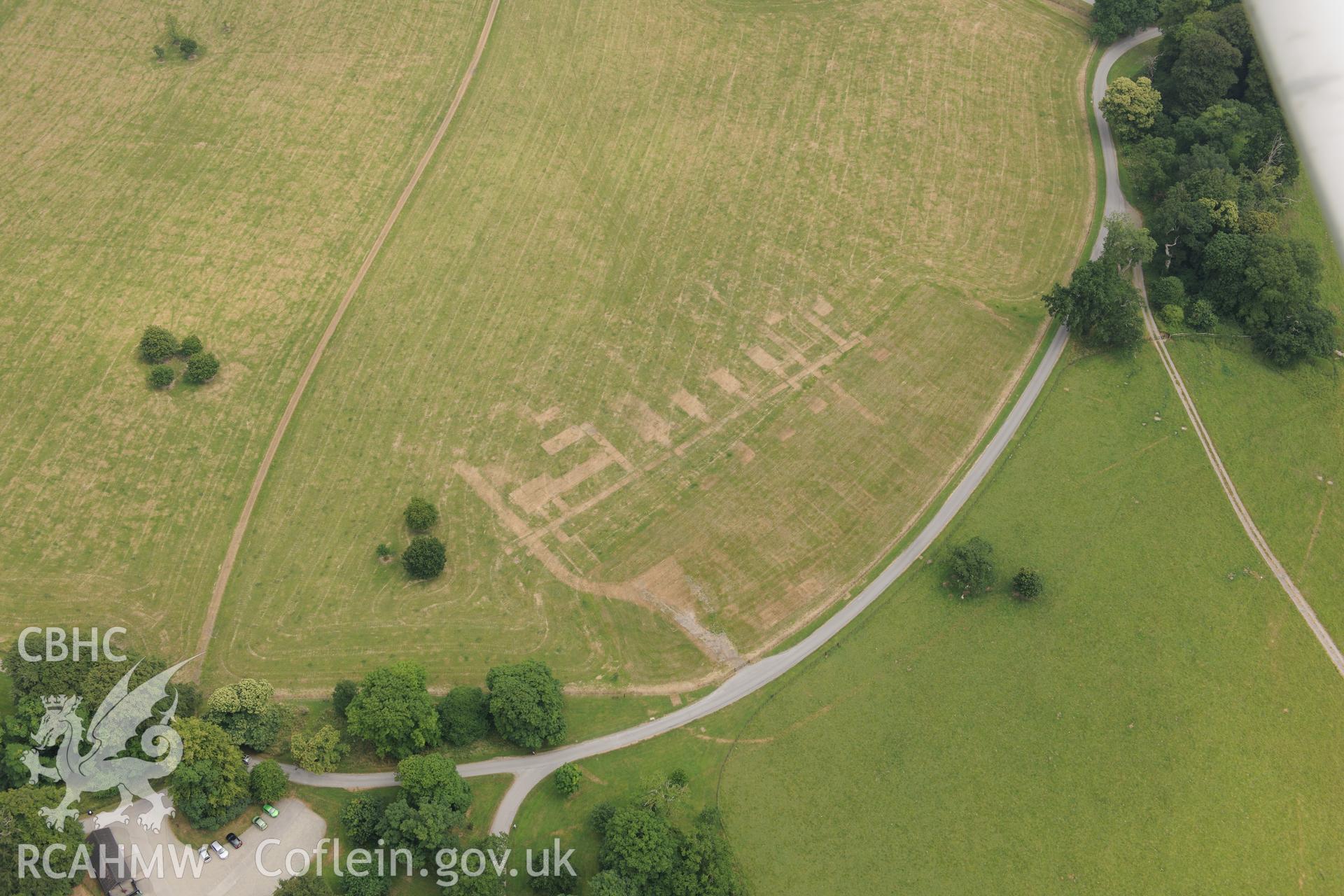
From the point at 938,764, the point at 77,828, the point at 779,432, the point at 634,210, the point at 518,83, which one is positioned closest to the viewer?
the point at 77,828

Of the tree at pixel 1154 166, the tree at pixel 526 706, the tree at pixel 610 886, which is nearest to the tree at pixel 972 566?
the tree at pixel 526 706

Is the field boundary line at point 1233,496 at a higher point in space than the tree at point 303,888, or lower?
higher

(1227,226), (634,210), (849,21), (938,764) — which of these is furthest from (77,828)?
(849,21)

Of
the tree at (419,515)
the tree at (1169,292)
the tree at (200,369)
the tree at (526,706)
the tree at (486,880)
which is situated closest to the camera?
the tree at (486,880)

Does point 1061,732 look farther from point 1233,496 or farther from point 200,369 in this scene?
point 200,369

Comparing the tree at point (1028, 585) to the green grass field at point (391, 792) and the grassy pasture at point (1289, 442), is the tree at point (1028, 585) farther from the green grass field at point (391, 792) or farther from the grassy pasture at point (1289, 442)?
the green grass field at point (391, 792)

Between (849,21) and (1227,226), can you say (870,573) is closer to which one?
(1227,226)
